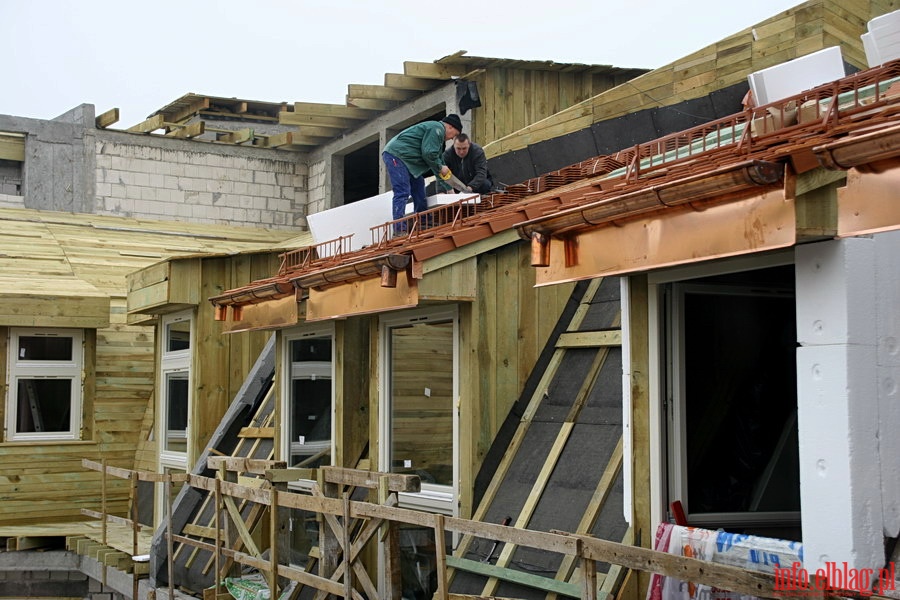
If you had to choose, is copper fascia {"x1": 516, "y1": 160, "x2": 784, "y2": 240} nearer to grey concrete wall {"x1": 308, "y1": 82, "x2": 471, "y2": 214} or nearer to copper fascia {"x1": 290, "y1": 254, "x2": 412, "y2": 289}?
copper fascia {"x1": 290, "y1": 254, "x2": 412, "y2": 289}

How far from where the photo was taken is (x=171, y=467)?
Result: 1426cm

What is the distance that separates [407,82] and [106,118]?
6.58m

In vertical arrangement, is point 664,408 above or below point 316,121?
below

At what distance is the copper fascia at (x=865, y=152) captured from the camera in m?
4.21

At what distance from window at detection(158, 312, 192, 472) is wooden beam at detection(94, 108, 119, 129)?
298 inches

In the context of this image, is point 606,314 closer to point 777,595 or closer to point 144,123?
point 777,595

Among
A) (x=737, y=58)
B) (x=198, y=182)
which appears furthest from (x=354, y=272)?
(x=198, y=182)

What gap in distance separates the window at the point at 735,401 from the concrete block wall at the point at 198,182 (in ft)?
50.6

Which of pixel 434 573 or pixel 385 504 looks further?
pixel 434 573

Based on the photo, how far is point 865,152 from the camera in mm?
4312

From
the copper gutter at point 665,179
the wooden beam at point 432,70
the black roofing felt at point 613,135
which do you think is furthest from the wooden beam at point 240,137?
the copper gutter at point 665,179

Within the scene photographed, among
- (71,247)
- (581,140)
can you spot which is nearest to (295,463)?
(581,140)

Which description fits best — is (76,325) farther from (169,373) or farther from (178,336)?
(178,336)

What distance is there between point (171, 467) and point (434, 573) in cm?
658
